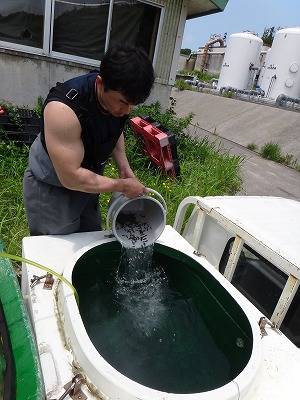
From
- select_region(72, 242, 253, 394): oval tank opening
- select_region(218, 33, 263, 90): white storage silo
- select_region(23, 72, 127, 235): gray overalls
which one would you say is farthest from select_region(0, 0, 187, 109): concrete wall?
select_region(218, 33, 263, 90): white storage silo

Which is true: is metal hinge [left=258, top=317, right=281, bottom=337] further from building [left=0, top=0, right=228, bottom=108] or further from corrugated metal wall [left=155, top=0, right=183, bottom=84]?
corrugated metal wall [left=155, top=0, right=183, bottom=84]

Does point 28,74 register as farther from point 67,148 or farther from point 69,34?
point 67,148

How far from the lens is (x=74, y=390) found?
3.43ft

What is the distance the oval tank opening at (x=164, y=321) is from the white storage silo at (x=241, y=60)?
63.5 feet

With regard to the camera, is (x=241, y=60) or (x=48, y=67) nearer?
(x=48, y=67)

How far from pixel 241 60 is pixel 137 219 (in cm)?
1937

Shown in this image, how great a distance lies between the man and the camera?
57.1 inches

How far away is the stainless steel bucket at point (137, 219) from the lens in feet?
6.02

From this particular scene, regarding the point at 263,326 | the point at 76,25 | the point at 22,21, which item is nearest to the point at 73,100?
the point at 263,326

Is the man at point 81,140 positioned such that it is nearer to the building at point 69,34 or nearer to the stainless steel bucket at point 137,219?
the stainless steel bucket at point 137,219

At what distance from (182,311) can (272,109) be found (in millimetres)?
11795

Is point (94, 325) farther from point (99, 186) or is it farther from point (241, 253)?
point (241, 253)

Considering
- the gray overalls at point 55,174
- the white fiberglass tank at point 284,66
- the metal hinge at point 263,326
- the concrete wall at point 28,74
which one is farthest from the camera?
the white fiberglass tank at point 284,66

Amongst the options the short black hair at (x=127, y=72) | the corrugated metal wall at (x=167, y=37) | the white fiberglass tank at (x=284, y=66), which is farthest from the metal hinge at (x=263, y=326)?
the white fiberglass tank at (x=284, y=66)
